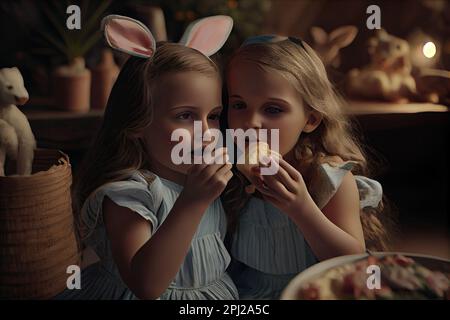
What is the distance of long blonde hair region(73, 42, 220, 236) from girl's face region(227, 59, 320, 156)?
0.13 feet

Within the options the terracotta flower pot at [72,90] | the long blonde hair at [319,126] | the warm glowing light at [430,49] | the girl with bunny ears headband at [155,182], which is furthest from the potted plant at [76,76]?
the warm glowing light at [430,49]

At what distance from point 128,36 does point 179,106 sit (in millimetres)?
125

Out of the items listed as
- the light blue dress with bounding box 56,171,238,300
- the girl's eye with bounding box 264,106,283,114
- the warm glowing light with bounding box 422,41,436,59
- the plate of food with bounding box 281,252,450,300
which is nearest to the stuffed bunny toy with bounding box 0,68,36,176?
the light blue dress with bounding box 56,171,238,300

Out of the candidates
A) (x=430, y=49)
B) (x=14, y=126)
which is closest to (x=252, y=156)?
(x=14, y=126)

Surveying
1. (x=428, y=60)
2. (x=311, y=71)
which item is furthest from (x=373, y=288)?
(x=428, y=60)

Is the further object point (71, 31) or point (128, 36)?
point (71, 31)

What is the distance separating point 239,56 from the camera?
96 cm

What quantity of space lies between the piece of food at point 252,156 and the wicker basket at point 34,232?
294mm

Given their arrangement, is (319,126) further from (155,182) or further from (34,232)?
(34,232)

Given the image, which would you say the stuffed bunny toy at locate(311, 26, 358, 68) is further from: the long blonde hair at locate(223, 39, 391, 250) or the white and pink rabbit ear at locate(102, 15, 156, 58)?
the white and pink rabbit ear at locate(102, 15, 156, 58)

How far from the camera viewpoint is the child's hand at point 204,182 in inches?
34.1

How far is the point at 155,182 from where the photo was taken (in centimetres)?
93

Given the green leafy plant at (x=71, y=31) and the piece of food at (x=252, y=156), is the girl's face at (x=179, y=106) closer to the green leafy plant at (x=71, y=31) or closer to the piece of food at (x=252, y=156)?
the piece of food at (x=252, y=156)

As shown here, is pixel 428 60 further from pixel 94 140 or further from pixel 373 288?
pixel 94 140
